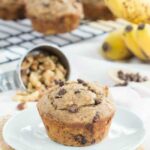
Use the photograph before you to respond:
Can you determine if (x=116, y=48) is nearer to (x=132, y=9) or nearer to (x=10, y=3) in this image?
(x=132, y=9)

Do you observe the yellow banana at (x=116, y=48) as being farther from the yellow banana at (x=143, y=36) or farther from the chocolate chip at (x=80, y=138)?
the chocolate chip at (x=80, y=138)

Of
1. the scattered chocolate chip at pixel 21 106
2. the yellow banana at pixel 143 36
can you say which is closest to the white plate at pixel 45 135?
the scattered chocolate chip at pixel 21 106

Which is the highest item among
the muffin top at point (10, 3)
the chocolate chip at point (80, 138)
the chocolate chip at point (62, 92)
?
the chocolate chip at point (62, 92)

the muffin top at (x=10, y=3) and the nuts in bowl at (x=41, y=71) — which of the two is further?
the muffin top at (x=10, y=3)

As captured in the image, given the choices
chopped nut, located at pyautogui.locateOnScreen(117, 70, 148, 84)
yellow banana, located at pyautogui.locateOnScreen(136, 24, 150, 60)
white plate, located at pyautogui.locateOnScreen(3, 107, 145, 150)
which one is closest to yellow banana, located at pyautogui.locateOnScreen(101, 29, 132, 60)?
yellow banana, located at pyautogui.locateOnScreen(136, 24, 150, 60)

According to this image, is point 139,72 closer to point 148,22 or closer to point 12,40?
point 148,22

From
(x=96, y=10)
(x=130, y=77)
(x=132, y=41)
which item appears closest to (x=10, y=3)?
(x=96, y=10)

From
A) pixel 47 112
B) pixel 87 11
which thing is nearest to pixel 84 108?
pixel 47 112
